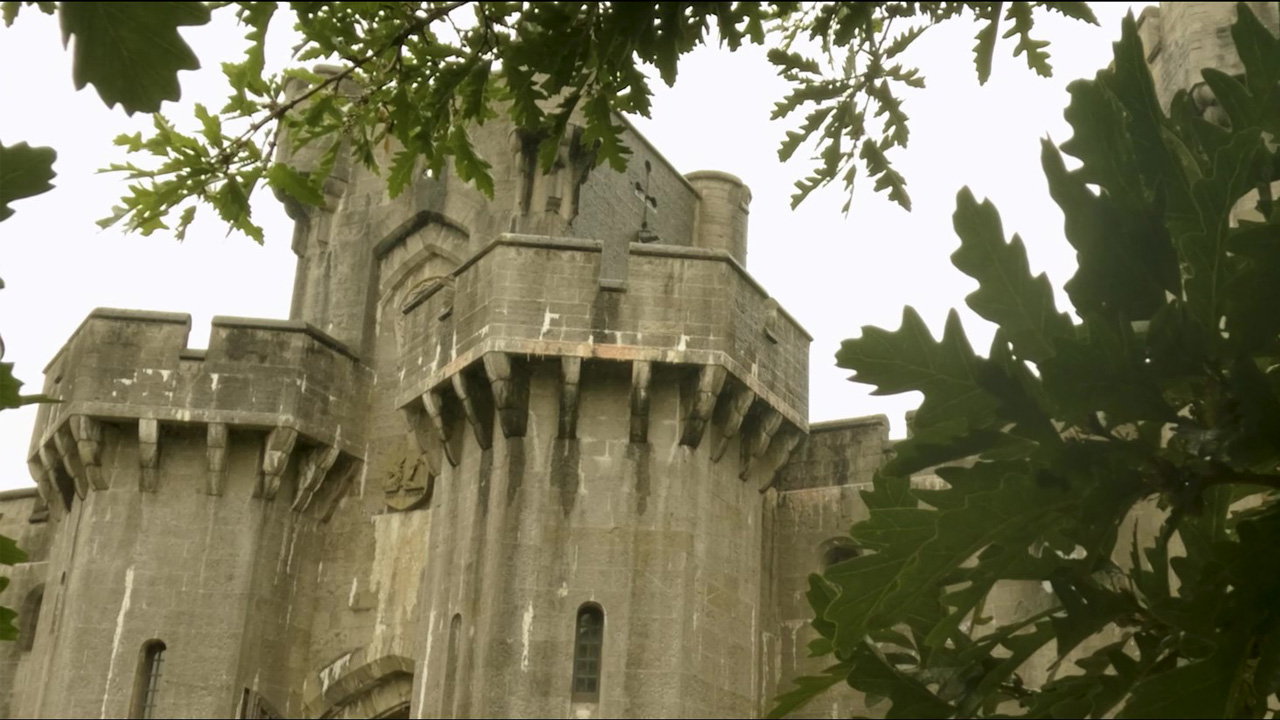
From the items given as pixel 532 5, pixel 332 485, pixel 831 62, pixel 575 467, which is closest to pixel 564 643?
pixel 575 467

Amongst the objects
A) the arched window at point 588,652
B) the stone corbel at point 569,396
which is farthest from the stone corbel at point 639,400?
the arched window at point 588,652

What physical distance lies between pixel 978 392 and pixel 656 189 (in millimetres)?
15508

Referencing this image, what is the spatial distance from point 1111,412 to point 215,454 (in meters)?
14.1

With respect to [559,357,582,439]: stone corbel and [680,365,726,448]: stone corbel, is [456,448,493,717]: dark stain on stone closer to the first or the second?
[559,357,582,439]: stone corbel

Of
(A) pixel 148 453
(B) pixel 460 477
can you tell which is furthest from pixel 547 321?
(A) pixel 148 453

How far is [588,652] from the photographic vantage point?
1325cm

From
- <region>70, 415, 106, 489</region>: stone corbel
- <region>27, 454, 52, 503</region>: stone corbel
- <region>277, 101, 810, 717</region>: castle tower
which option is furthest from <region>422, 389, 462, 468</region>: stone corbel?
<region>27, 454, 52, 503</region>: stone corbel

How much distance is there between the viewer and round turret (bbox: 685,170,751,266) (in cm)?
1969

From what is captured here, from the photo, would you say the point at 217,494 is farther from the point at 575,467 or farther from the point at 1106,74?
the point at 1106,74

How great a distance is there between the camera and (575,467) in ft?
45.1

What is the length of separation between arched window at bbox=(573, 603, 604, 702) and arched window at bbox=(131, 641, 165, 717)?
15.9ft

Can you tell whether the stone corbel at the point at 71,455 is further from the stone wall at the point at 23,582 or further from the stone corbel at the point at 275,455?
the stone wall at the point at 23,582

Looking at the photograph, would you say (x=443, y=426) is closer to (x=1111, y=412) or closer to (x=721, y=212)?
(x=721, y=212)

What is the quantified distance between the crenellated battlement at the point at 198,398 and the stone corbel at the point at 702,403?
4.67 m
